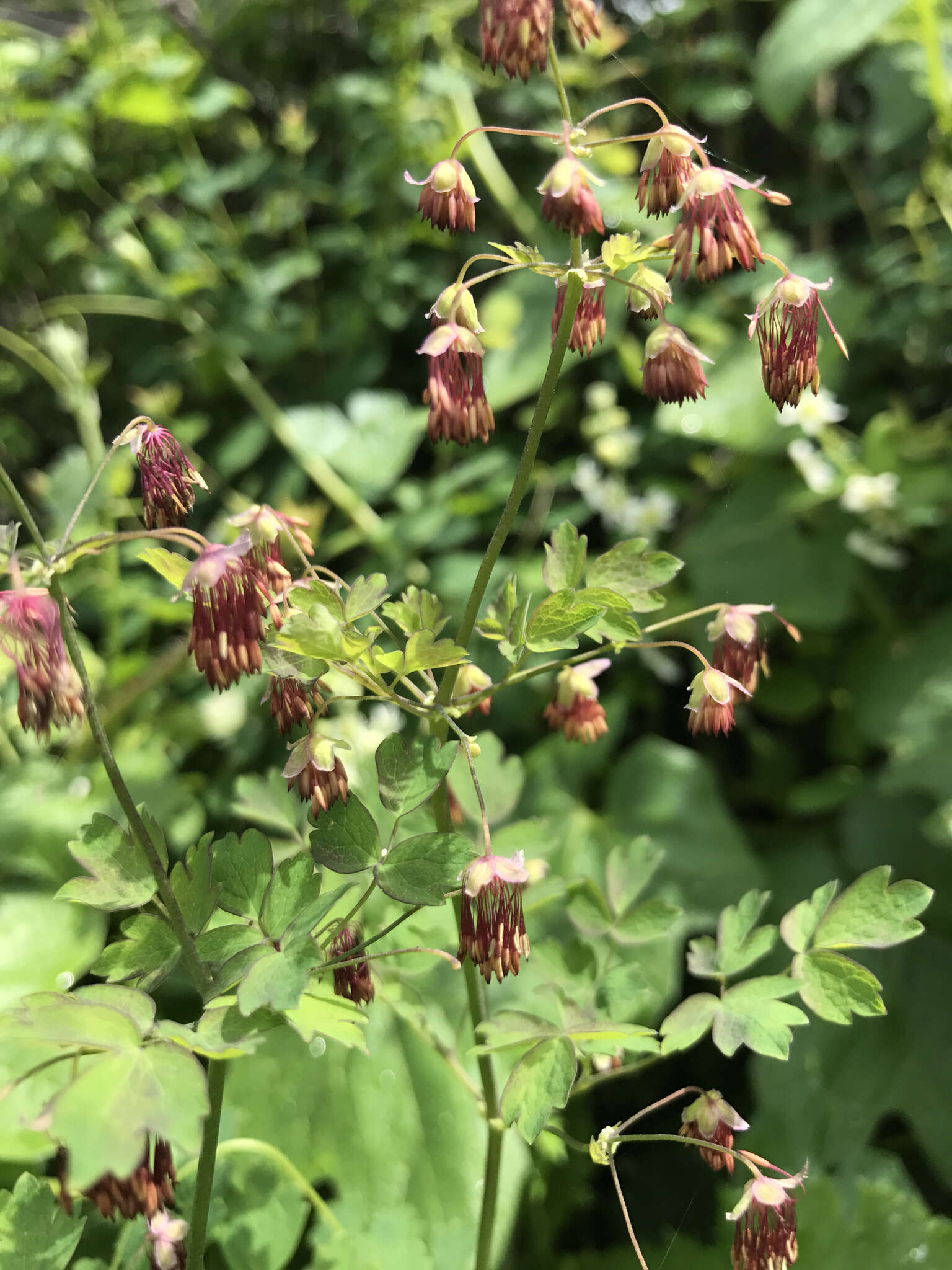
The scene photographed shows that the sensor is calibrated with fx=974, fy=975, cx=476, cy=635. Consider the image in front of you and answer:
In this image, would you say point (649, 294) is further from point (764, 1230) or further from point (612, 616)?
point (764, 1230)

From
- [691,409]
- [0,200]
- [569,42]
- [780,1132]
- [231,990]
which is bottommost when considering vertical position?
[780,1132]

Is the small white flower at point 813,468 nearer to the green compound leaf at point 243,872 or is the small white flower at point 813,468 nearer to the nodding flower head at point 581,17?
the nodding flower head at point 581,17

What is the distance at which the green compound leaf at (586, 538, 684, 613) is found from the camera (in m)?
0.51

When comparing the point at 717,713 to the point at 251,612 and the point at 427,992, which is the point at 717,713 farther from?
the point at 427,992

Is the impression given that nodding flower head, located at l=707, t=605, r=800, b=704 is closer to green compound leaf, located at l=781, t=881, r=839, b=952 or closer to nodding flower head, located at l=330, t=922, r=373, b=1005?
green compound leaf, located at l=781, t=881, r=839, b=952

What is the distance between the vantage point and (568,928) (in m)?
1.17

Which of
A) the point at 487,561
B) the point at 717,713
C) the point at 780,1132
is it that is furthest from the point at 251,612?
the point at 780,1132

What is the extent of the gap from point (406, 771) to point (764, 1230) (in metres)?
0.30

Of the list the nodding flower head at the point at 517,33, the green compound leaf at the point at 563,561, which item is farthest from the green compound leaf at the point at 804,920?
the nodding flower head at the point at 517,33

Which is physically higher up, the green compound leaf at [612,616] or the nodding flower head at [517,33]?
the nodding flower head at [517,33]

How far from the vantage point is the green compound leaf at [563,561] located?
0.52 meters

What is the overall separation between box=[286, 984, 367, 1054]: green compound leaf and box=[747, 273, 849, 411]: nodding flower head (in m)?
0.34

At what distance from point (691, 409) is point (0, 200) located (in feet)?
4.25

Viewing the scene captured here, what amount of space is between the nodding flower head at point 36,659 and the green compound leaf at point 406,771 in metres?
0.14
